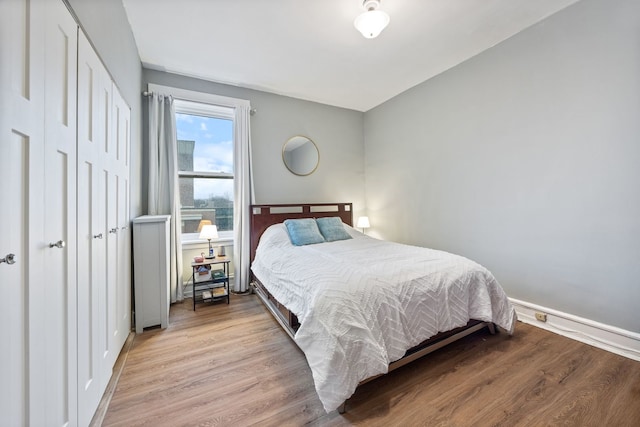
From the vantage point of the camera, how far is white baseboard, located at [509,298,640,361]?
185cm

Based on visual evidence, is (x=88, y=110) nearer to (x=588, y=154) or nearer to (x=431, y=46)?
(x=431, y=46)

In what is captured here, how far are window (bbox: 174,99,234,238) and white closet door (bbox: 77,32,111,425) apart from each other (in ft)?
5.49

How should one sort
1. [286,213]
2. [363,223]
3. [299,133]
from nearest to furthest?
[286,213]
[299,133]
[363,223]

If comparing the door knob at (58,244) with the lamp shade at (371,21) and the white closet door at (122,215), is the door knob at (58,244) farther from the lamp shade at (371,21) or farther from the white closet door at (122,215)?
the lamp shade at (371,21)

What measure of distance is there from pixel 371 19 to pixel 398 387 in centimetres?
263

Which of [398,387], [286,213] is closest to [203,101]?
[286,213]

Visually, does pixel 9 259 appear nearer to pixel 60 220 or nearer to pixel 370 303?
pixel 60 220

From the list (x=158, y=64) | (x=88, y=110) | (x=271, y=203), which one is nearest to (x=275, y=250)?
(x=271, y=203)

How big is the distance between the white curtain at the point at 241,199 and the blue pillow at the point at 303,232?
63cm

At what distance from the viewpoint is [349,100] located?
394 cm

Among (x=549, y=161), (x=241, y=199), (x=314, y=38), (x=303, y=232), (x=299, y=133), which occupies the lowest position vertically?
(x=303, y=232)

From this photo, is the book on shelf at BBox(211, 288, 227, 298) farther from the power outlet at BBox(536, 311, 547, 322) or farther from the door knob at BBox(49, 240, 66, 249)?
the power outlet at BBox(536, 311, 547, 322)

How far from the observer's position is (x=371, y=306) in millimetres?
1564

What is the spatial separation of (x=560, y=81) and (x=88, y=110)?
3454mm
